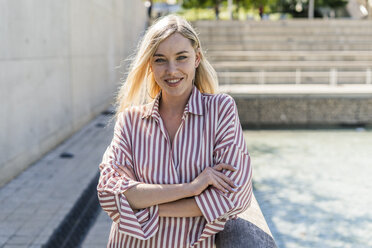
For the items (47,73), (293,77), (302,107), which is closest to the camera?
(47,73)

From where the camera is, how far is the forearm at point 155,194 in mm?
1785

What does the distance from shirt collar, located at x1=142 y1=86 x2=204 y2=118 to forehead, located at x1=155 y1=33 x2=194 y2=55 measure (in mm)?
192

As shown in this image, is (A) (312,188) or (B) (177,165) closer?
(B) (177,165)

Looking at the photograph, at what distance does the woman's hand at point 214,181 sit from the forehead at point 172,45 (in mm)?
468

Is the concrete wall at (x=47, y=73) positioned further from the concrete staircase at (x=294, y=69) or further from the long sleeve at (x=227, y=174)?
the long sleeve at (x=227, y=174)

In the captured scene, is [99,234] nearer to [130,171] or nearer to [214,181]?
[130,171]

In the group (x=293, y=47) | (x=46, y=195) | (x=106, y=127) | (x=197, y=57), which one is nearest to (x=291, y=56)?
(x=293, y=47)

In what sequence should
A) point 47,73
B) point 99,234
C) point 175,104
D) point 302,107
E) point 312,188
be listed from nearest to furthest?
1. point 175,104
2. point 99,234
3. point 312,188
4. point 47,73
5. point 302,107

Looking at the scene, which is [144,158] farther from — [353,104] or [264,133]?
[353,104]

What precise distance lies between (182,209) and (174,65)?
0.55m

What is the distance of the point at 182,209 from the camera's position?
5.86 ft

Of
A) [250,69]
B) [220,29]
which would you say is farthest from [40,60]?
[220,29]

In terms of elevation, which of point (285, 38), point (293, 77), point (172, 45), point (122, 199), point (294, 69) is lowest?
point (293, 77)

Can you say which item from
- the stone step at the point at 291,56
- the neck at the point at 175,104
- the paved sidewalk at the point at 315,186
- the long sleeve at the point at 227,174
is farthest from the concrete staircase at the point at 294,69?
the long sleeve at the point at 227,174
